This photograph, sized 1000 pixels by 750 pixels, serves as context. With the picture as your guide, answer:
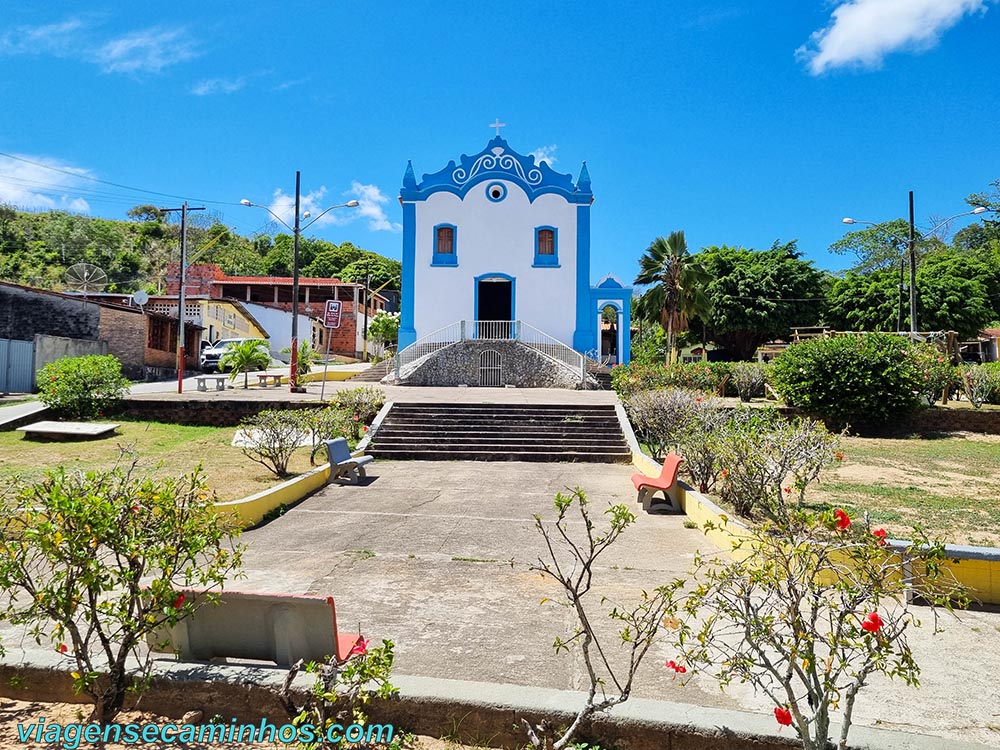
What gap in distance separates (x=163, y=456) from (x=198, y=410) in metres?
4.45

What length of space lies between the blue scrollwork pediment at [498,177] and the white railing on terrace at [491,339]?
617cm

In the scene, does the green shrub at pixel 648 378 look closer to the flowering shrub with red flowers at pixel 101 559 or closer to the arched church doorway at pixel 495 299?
the arched church doorway at pixel 495 299

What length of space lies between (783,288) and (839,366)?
31.2 m

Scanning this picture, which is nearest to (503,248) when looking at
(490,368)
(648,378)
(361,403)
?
(490,368)

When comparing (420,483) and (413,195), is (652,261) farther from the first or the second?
(420,483)

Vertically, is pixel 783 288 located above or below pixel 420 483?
above

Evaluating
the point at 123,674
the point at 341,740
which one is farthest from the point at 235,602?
the point at 341,740

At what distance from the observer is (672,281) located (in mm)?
28547

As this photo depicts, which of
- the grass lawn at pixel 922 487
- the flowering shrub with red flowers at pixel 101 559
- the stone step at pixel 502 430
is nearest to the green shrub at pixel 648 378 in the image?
the stone step at pixel 502 430

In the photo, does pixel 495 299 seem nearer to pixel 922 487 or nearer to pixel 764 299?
pixel 922 487

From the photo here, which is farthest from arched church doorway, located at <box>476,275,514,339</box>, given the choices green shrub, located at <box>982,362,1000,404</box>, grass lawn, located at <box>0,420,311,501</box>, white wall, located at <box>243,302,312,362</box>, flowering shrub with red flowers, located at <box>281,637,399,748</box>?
flowering shrub with red flowers, located at <box>281,637,399,748</box>

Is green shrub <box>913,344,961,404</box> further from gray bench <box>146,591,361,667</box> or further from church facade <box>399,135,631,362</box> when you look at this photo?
gray bench <box>146,591,361,667</box>

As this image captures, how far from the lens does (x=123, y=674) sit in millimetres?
3162

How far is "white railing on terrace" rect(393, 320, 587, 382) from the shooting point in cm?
2448
